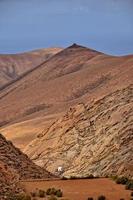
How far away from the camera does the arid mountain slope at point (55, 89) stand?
92.9 m

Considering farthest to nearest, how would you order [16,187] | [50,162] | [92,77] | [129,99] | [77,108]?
[92,77] < [77,108] < [129,99] < [50,162] < [16,187]

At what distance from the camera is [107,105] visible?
56281 mm

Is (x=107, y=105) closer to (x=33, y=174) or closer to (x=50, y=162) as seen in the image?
(x=50, y=162)

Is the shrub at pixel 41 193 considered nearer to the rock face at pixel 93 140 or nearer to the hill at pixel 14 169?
the hill at pixel 14 169

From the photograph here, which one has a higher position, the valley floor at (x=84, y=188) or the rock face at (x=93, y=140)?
the rock face at (x=93, y=140)

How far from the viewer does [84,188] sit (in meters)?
30.6

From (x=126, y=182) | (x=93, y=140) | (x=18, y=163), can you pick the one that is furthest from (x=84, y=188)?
(x=93, y=140)

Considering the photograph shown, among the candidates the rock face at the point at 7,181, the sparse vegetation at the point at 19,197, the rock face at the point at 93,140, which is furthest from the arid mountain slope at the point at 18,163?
the rock face at the point at 93,140

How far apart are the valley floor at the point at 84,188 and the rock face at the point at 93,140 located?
8814mm

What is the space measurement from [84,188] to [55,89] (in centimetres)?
8675

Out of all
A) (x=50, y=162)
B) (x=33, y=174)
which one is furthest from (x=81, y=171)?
(x=33, y=174)

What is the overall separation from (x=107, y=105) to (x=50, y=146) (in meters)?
5.97

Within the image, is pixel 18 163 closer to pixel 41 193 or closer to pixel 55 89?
pixel 41 193

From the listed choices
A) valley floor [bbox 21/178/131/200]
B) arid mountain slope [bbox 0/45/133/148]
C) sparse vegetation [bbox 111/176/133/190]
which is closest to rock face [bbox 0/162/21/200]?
valley floor [bbox 21/178/131/200]
